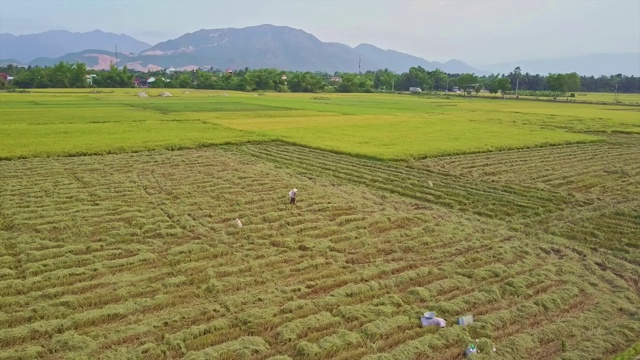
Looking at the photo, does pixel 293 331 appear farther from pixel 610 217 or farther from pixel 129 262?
pixel 610 217

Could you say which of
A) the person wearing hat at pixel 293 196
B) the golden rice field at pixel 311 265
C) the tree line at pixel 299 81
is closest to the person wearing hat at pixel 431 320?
the golden rice field at pixel 311 265

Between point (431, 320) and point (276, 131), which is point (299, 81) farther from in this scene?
point (431, 320)

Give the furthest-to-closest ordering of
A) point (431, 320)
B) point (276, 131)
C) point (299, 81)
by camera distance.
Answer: point (299, 81) < point (276, 131) < point (431, 320)

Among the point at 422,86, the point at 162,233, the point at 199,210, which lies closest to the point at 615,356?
the point at 162,233

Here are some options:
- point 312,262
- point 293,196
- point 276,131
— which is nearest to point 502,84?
point 276,131

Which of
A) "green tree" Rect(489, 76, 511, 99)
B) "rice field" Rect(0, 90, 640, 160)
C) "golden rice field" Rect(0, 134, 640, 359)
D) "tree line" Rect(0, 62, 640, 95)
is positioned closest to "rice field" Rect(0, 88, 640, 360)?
"golden rice field" Rect(0, 134, 640, 359)

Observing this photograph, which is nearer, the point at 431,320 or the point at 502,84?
the point at 431,320
